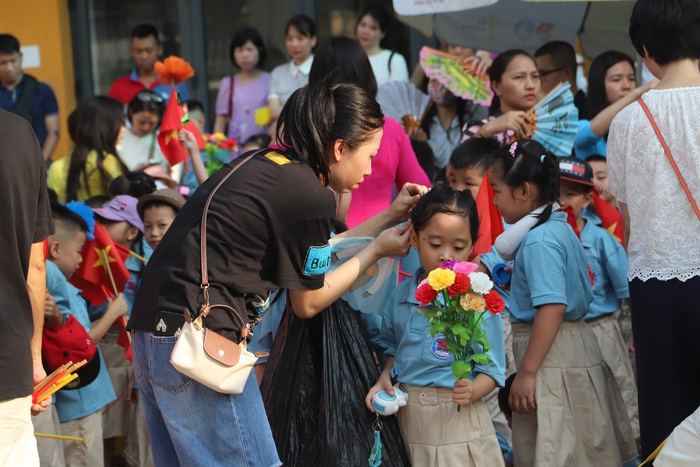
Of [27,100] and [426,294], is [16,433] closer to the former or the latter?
[426,294]

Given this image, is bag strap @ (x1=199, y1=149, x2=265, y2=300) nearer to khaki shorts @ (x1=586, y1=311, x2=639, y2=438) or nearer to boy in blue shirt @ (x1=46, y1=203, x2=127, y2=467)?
boy in blue shirt @ (x1=46, y1=203, x2=127, y2=467)

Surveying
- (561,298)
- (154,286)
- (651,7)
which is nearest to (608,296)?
(561,298)

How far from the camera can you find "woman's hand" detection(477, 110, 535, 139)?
4656 millimetres

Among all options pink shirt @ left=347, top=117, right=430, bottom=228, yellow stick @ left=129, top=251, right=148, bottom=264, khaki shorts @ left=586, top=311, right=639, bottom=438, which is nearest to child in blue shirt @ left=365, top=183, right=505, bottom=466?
pink shirt @ left=347, top=117, right=430, bottom=228

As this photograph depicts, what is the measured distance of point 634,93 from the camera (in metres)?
4.99

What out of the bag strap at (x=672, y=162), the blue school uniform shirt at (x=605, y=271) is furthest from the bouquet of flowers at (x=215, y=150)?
the bag strap at (x=672, y=162)

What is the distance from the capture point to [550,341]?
3738mm

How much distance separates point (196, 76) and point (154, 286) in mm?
6576

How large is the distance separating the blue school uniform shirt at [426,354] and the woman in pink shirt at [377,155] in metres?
0.91

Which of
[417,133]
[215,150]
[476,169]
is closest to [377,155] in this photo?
[476,169]

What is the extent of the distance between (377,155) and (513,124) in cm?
78

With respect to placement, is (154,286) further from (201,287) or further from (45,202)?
(45,202)

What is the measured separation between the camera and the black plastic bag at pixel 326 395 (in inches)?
131

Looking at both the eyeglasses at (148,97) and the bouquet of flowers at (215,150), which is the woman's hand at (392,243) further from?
the eyeglasses at (148,97)
